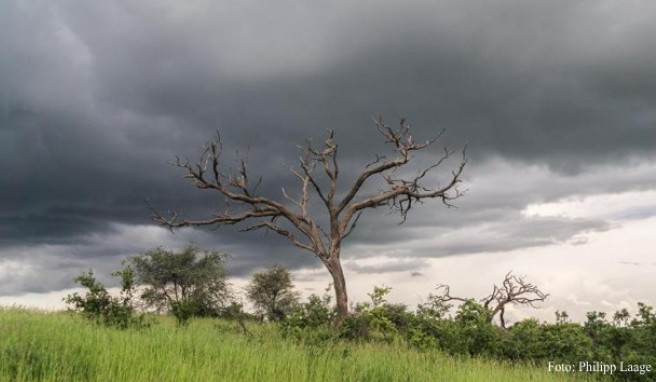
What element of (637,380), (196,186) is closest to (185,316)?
(196,186)

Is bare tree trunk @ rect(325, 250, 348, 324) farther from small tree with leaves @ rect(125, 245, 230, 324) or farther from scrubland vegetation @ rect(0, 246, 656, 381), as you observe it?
small tree with leaves @ rect(125, 245, 230, 324)

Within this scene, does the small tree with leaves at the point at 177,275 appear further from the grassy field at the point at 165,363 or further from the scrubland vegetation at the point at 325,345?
the grassy field at the point at 165,363

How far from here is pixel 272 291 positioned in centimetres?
4403

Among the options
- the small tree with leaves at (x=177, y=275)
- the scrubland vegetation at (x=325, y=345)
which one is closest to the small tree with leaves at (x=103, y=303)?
the scrubland vegetation at (x=325, y=345)

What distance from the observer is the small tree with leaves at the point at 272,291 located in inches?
1718

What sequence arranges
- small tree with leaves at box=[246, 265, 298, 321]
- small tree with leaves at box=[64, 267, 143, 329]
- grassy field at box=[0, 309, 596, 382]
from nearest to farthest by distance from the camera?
grassy field at box=[0, 309, 596, 382], small tree with leaves at box=[64, 267, 143, 329], small tree with leaves at box=[246, 265, 298, 321]

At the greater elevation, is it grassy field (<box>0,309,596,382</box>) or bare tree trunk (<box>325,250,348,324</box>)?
bare tree trunk (<box>325,250,348,324</box>)

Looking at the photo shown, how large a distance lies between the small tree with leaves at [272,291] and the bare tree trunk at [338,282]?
19.0 m

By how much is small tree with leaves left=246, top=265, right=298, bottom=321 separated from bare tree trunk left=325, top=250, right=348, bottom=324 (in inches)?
747

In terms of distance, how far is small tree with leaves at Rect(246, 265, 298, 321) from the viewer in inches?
1718

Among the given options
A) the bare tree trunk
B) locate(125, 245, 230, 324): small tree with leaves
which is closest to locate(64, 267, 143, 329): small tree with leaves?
the bare tree trunk

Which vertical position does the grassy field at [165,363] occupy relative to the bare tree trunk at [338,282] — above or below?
below

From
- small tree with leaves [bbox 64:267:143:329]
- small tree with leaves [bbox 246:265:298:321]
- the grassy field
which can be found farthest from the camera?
small tree with leaves [bbox 246:265:298:321]

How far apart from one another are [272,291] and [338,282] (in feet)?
65.7
